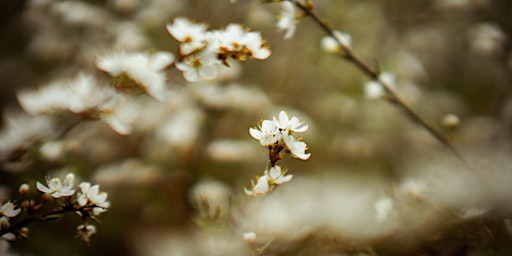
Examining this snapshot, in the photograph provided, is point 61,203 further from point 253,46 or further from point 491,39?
point 491,39

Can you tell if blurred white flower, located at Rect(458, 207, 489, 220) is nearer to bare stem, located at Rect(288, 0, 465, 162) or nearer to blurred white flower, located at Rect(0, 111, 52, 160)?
bare stem, located at Rect(288, 0, 465, 162)

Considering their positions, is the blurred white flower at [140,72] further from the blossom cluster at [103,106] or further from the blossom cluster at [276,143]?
the blossom cluster at [276,143]

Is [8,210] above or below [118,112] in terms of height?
below

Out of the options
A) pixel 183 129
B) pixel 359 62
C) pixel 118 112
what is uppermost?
pixel 183 129

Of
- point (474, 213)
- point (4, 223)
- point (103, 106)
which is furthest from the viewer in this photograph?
point (474, 213)

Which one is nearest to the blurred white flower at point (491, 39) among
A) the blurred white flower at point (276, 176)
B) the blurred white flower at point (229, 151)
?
the blurred white flower at point (229, 151)

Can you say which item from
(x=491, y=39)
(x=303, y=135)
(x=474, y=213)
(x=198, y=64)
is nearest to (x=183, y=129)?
(x=303, y=135)

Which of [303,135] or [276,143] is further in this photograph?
[303,135]
